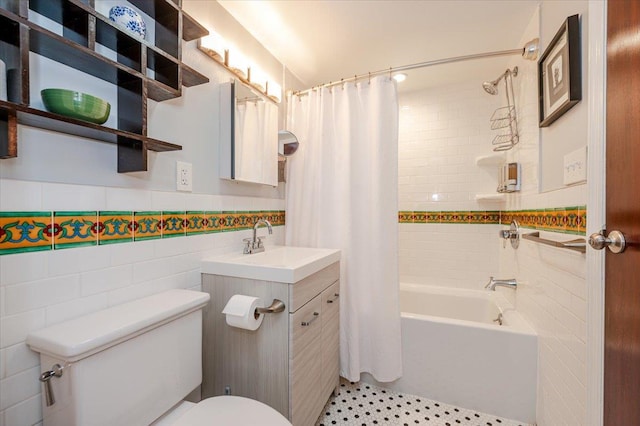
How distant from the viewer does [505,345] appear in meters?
1.54

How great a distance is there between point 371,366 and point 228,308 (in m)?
1.12

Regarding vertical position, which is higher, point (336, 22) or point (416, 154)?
point (336, 22)

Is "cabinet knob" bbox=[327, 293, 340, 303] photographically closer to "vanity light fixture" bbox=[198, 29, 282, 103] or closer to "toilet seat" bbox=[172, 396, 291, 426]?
"toilet seat" bbox=[172, 396, 291, 426]

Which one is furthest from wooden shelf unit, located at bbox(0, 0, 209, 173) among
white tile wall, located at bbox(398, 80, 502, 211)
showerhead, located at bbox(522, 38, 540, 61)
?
white tile wall, located at bbox(398, 80, 502, 211)

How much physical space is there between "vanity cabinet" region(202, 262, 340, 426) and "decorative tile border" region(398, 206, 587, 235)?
111 centimetres

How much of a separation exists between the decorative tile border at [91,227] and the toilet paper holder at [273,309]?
0.49 m

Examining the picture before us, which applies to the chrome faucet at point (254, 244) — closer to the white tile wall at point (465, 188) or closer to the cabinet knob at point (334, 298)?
the cabinet knob at point (334, 298)

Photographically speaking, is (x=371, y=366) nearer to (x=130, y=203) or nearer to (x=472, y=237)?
(x=472, y=237)

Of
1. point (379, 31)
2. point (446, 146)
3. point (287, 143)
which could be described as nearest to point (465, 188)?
point (446, 146)

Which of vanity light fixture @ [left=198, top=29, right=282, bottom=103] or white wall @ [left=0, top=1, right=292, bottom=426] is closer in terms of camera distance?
white wall @ [left=0, top=1, right=292, bottom=426]

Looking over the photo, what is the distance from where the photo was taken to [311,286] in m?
1.30

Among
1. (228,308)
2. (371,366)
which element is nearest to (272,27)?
(228,308)

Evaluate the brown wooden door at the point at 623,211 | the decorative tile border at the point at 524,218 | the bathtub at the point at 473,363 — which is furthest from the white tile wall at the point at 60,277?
the decorative tile border at the point at 524,218

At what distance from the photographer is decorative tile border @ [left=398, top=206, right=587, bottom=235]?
1097 mm
